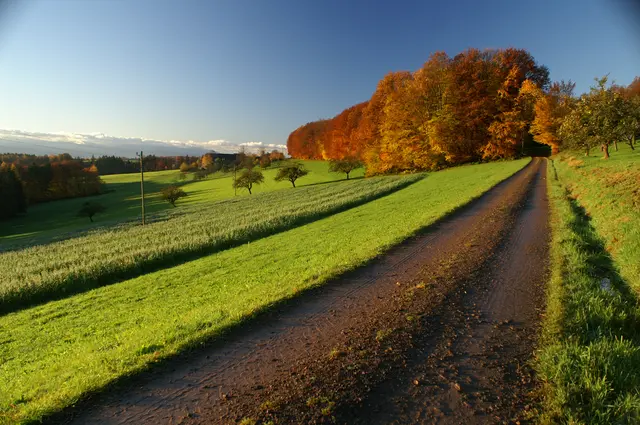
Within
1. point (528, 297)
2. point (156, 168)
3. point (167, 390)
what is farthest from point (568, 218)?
point (156, 168)

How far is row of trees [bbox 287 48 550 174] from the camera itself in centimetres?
5256

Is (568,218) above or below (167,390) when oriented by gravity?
above

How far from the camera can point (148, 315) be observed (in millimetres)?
8477

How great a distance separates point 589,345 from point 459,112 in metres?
57.5

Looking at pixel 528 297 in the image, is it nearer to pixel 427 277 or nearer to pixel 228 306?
pixel 427 277

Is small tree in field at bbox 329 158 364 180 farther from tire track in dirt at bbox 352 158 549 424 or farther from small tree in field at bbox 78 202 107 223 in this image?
tire track in dirt at bbox 352 158 549 424

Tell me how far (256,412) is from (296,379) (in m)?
0.76

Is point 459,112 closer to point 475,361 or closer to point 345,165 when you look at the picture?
point 345,165

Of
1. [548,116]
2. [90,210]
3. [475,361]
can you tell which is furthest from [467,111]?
[90,210]

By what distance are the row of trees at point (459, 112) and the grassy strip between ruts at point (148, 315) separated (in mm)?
43828

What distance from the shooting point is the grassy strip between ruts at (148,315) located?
5.05 metres

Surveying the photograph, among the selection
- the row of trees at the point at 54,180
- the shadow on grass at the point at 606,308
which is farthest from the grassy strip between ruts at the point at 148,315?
the row of trees at the point at 54,180

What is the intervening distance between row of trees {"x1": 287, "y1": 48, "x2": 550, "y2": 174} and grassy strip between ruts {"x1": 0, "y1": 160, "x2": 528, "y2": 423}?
4383 cm

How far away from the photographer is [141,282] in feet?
43.3
